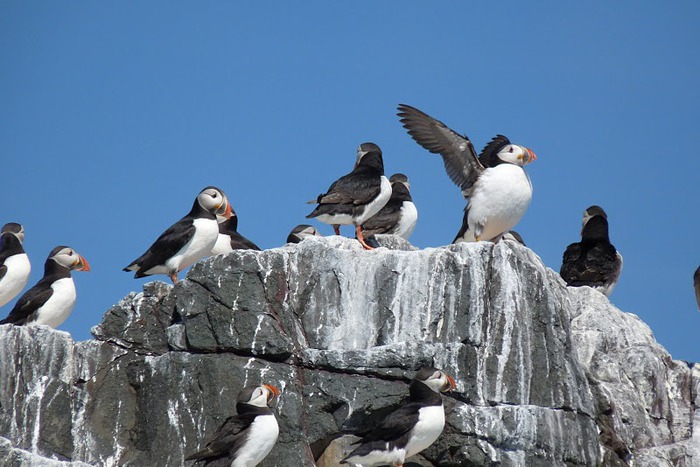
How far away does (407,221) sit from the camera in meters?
17.5

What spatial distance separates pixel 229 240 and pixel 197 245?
1923 millimetres

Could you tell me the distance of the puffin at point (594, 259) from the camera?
16828mm

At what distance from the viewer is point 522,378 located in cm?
1329

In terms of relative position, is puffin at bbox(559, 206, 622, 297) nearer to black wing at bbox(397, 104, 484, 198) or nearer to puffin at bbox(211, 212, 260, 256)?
black wing at bbox(397, 104, 484, 198)

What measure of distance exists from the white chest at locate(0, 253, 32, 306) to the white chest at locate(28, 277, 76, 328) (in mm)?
1034

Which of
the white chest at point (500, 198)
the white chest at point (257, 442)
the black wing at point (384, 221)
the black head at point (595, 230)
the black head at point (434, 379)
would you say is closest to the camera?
the white chest at point (257, 442)

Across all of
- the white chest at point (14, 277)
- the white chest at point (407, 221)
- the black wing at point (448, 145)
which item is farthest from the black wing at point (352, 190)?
the white chest at point (14, 277)

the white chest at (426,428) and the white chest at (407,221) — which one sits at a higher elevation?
the white chest at (407,221)

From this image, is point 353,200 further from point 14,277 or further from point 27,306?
point 14,277

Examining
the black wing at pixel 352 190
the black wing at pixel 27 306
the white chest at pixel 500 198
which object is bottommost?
the black wing at pixel 27 306

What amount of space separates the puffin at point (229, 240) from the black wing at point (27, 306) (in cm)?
249

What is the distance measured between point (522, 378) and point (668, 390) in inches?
102

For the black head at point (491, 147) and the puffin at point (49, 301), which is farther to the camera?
the black head at point (491, 147)

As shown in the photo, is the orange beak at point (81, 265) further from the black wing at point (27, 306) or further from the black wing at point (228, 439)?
the black wing at point (228, 439)
